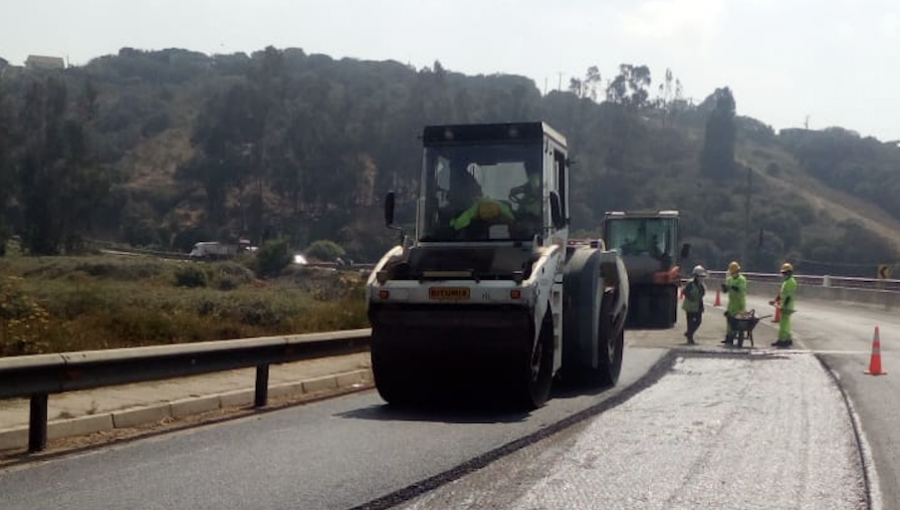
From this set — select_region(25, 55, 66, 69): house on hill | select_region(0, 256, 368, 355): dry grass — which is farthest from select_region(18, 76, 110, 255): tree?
select_region(25, 55, 66, 69): house on hill

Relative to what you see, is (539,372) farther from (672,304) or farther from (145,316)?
(672,304)

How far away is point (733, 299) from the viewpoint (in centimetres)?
2144

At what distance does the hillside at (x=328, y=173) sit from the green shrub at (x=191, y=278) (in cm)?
2195

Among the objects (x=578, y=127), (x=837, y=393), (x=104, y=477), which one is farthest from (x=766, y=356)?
(x=578, y=127)

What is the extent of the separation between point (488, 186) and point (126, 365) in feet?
14.3

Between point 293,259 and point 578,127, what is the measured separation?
6927cm

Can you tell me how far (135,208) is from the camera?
82.7 metres

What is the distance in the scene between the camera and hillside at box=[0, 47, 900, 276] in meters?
64.0

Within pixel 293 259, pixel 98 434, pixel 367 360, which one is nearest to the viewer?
pixel 98 434

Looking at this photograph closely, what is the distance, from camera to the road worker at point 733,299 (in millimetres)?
21109

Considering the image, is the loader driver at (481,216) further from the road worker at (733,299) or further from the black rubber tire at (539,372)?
the road worker at (733,299)

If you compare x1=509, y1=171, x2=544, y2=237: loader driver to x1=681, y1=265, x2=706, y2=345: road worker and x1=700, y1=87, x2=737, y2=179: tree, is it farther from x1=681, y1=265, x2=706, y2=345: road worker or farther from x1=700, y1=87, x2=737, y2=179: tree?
x1=700, y1=87, x2=737, y2=179: tree

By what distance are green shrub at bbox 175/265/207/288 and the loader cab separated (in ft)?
70.5

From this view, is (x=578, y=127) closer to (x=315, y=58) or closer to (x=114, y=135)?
(x=114, y=135)
